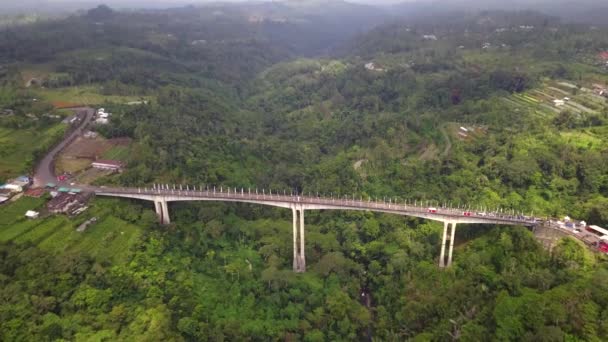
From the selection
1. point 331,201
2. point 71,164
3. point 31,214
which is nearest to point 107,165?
point 71,164

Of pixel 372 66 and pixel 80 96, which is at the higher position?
pixel 80 96

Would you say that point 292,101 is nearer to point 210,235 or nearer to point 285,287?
point 210,235

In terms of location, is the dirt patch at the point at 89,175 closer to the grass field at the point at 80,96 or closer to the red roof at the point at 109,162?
the red roof at the point at 109,162

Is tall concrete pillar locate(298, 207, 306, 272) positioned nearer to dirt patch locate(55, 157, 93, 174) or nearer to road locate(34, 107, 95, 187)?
dirt patch locate(55, 157, 93, 174)

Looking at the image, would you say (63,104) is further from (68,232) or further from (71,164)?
(68,232)

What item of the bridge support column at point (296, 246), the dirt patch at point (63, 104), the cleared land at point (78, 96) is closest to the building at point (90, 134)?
the dirt patch at point (63, 104)

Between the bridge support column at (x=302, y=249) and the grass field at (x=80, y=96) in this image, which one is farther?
the grass field at (x=80, y=96)
